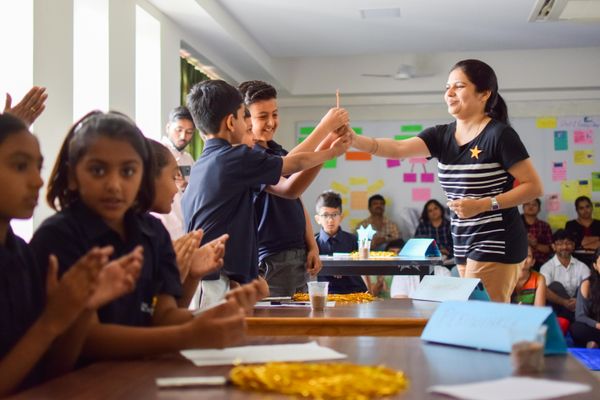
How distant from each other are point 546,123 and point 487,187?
670cm

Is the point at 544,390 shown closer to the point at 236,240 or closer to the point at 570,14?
the point at 236,240

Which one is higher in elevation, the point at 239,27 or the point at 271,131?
the point at 239,27

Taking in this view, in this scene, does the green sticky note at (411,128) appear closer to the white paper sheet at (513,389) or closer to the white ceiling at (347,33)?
the white ceiling at (347,33)


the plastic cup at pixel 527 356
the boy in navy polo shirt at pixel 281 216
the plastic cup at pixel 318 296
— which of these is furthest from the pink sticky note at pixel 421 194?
the plastic cup at pixel 527 356

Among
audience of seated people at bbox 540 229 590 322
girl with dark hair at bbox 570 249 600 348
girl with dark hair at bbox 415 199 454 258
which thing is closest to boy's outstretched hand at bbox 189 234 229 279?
girl with dark hair at bbox 570 249 600 348

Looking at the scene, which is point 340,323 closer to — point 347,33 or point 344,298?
point 344,298

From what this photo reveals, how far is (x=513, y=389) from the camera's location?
998mm

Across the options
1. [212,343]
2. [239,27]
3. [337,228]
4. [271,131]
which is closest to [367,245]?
[337,228]

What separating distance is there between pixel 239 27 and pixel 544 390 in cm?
683

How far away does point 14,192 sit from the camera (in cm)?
130

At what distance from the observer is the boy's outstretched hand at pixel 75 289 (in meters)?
1.05

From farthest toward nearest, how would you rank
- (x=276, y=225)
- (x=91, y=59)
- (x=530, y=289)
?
(x=530, y=289), (x=91, y=59), (x=276, y=225)

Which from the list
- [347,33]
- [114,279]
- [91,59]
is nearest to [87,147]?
[114,279]

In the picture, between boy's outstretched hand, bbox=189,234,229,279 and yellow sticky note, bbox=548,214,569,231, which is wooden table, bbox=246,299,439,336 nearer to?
boy's outstretched hand, bbox=189,234,229,279
